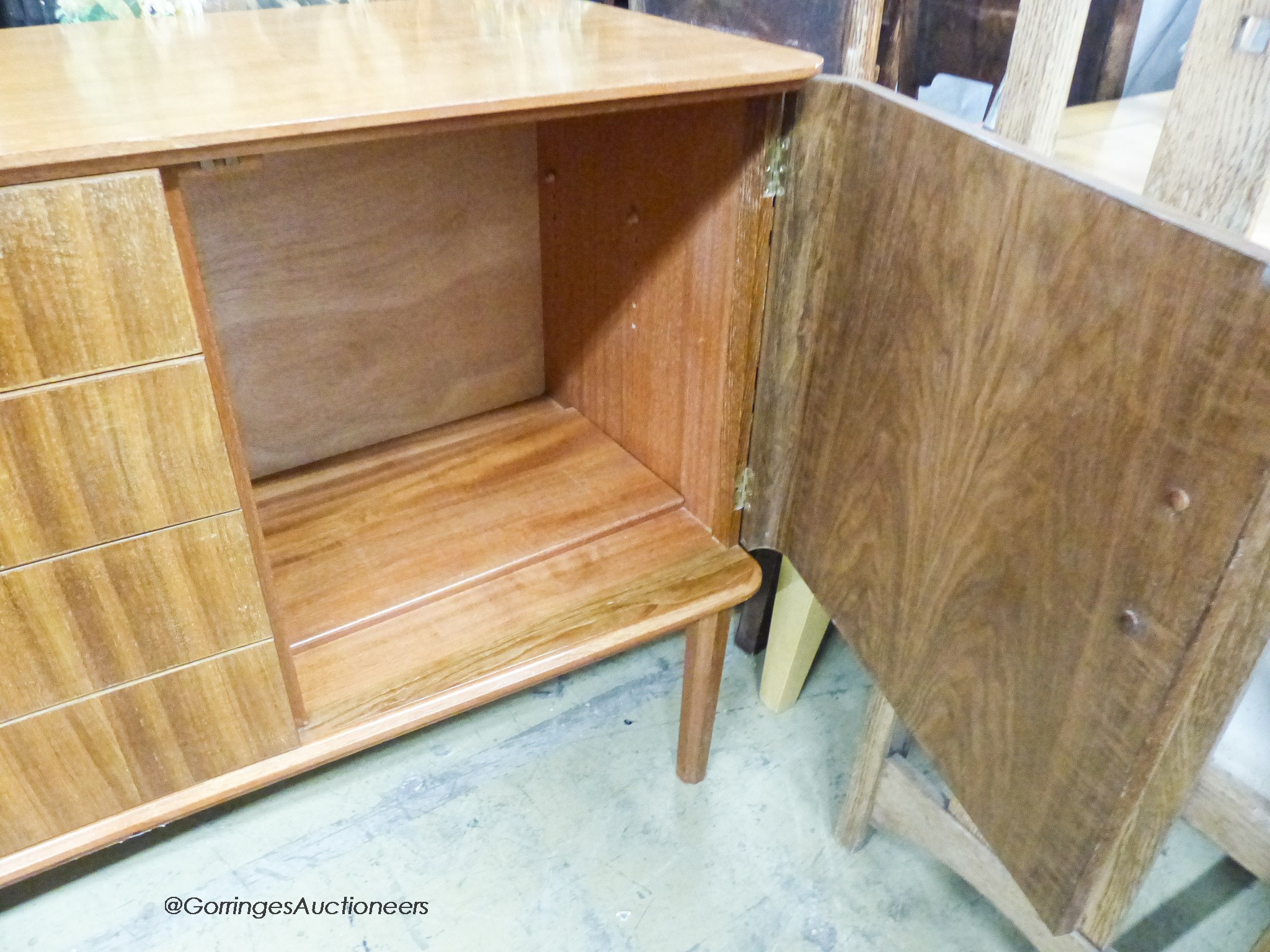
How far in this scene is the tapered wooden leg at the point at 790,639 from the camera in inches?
51.3

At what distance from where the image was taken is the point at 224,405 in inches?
25.1

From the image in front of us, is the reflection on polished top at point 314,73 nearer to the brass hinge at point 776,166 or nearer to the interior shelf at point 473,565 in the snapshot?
the brass hinge at point 776,166

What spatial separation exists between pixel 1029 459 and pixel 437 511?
668 mm

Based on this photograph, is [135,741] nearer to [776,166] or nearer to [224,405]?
[224,405]

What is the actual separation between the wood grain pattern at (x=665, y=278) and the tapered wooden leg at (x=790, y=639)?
303 millimetres

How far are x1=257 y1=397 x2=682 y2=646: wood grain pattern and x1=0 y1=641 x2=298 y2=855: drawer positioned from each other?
0.38 ft

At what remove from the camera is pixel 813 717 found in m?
1.38

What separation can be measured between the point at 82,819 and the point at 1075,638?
0.78m

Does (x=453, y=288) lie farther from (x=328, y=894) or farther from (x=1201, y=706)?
(x=1201, y=706)

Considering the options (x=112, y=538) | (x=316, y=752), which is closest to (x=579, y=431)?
(x=316, y=752)

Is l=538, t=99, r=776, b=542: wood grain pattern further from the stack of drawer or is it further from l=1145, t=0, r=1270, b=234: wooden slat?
the stack of drawer

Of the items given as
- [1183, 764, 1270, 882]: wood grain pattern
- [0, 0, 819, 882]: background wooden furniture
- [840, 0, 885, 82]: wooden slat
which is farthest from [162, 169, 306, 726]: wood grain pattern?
[1183, 764, 1270, 882]: wood grain pattern

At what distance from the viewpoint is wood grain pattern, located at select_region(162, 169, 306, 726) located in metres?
0.57

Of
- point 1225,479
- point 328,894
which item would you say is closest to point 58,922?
point 328,894
